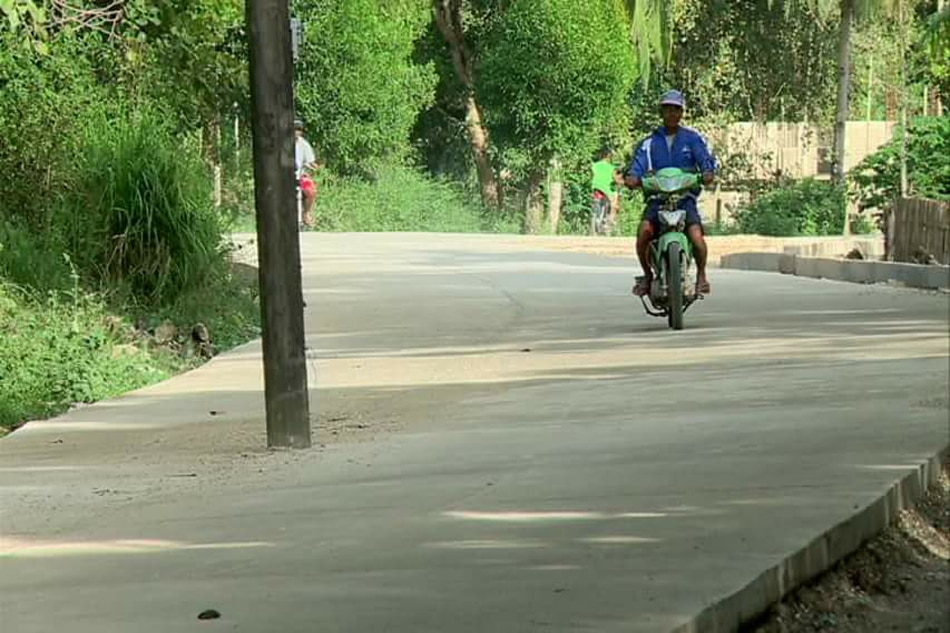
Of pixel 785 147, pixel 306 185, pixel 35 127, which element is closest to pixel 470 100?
pixel 785 147

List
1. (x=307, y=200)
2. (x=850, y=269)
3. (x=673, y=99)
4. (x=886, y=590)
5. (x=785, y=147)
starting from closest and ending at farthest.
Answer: (x=886, y=590)
(x=673, y=99)
(x=850, y=269)
(x=307, y=200)
(x=785, y=147)

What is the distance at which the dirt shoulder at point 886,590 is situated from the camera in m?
6.40

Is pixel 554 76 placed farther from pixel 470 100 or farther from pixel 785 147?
pixel 785 147

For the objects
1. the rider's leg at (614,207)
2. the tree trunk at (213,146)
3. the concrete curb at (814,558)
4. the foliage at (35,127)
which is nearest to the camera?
the concrete curb at (814,558)

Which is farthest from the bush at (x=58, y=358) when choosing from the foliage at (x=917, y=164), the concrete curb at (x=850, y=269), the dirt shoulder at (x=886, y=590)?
the foliage at (x=917, y=164)

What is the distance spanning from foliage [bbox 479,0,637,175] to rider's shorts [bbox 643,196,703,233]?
25.5m

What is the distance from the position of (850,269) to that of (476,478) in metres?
13.8

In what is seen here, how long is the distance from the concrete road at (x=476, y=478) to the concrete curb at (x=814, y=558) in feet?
0.19

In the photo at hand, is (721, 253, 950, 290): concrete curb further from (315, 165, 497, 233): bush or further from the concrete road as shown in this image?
(315, 165, 497, 233): bush

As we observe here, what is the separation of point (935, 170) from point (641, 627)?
23.4m

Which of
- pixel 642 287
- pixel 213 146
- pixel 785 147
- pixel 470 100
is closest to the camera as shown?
pixel 642 287

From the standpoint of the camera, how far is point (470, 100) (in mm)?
43531

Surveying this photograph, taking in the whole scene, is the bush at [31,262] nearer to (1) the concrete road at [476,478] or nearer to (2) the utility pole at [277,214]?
(1) the concrete road at [476,478]

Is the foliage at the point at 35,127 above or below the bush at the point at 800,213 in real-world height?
above
